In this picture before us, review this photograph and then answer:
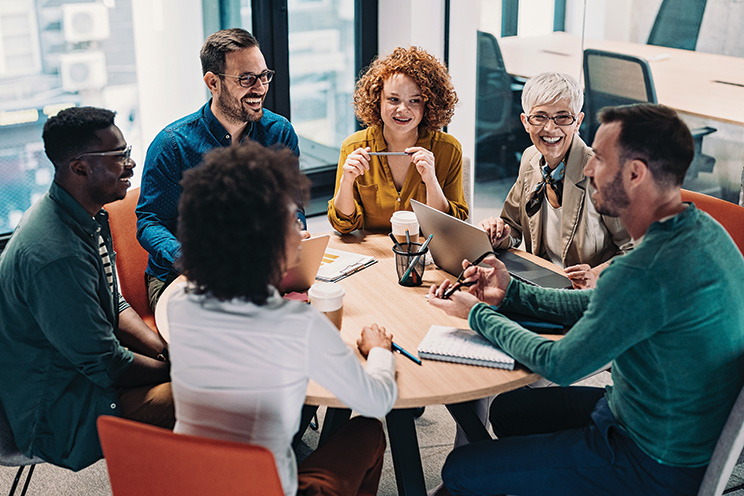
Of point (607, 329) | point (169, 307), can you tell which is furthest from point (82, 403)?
point (607, 329)

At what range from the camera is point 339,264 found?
2459mm

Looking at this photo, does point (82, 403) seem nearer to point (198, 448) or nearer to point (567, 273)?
point (198, 448)

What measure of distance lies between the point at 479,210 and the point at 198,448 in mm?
3801

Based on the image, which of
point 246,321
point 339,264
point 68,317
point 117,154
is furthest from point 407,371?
point 117,154

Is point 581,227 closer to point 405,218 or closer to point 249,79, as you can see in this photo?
point 405,218

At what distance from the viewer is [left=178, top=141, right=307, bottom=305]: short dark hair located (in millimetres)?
1393

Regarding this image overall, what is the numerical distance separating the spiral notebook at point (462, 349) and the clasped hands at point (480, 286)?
0.07 m

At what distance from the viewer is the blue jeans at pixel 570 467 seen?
170 centimetres

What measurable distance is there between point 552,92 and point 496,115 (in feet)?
7.07

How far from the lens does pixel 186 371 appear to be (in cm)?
148

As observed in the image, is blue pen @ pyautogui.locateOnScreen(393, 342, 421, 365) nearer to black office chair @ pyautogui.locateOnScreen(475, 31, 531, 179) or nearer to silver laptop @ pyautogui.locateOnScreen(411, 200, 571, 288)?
silver laptop @ pyautogui.locateOnScreen(411, 200, 571, 288)

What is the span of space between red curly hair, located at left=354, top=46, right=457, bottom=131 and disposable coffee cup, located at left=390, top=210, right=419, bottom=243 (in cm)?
57

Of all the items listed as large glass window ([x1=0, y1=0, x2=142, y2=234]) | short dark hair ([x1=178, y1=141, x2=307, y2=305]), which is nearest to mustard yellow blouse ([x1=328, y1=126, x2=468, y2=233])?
short dark hair ([x1=178, y1=141, x2=307, y2=305])

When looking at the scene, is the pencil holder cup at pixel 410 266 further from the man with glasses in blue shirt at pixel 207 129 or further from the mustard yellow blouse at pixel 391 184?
the man with glasses in blue shirt at pixel 207 129
